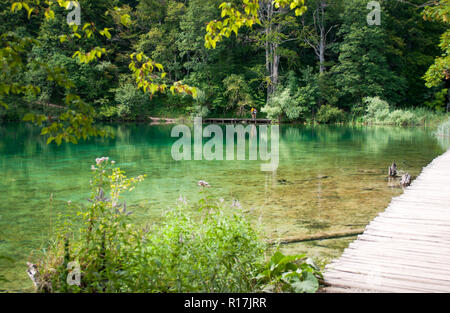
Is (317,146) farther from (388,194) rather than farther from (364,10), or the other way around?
(364,10)

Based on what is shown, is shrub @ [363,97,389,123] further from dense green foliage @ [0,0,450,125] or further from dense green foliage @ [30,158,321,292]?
dense green foliage @ [30,158,321,292]

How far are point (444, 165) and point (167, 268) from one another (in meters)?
9.09

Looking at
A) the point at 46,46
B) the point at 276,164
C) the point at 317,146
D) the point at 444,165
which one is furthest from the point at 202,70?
the point at 444,165

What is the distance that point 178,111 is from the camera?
127 ft

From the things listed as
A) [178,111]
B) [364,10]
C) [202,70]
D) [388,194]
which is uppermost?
[364,10]

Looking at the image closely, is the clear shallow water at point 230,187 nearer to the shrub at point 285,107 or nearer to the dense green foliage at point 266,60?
the shrub at point 285,107

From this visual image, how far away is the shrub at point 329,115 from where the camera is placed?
33.2 metres

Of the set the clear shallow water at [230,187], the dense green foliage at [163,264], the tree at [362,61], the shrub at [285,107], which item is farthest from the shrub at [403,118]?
the dense green foliage at [163,264]

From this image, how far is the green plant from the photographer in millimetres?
3057

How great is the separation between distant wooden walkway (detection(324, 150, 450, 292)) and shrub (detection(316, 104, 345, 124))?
27.5 meters

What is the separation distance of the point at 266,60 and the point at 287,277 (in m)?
36.0

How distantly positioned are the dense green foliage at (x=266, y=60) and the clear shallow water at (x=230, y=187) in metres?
18.9

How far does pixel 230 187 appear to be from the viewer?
904 centimetres
